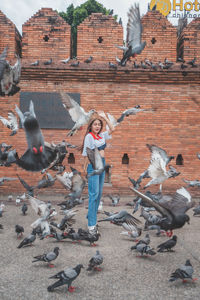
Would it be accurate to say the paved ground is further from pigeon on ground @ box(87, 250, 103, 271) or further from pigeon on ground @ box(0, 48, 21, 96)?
pigeon on ground @ box(0, 48, 21, 96)

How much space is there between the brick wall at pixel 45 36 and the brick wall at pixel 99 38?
0.44m

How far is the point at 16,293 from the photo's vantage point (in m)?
2.50

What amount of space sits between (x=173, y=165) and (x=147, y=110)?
181cm

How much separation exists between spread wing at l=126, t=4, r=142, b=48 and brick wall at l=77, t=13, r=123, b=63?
3109 millimetres

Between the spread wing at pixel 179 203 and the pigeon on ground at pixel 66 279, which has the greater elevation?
the spread wing at pixel 179 203

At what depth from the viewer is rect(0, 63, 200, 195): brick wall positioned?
26.2 feet

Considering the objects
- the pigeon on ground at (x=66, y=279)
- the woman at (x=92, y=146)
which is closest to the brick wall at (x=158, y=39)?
the woman at (x=92, y=146)

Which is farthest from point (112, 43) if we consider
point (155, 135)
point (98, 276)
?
point (98, 276)

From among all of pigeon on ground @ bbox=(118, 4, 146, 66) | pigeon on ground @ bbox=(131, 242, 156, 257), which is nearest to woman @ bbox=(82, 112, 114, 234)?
pigeon on ground @ bbox=(131, 242, 156, 257)

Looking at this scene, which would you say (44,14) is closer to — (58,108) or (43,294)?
(58,108)

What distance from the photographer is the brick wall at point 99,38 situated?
26.0ft

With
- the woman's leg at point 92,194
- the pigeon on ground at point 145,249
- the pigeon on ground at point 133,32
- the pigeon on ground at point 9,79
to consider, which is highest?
the pigeon on ground at point 133,32

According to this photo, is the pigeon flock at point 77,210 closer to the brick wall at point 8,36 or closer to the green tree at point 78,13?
the brick wall at point 8,36

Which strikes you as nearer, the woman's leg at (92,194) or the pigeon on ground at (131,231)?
the pigeon on ground at (131,231)
